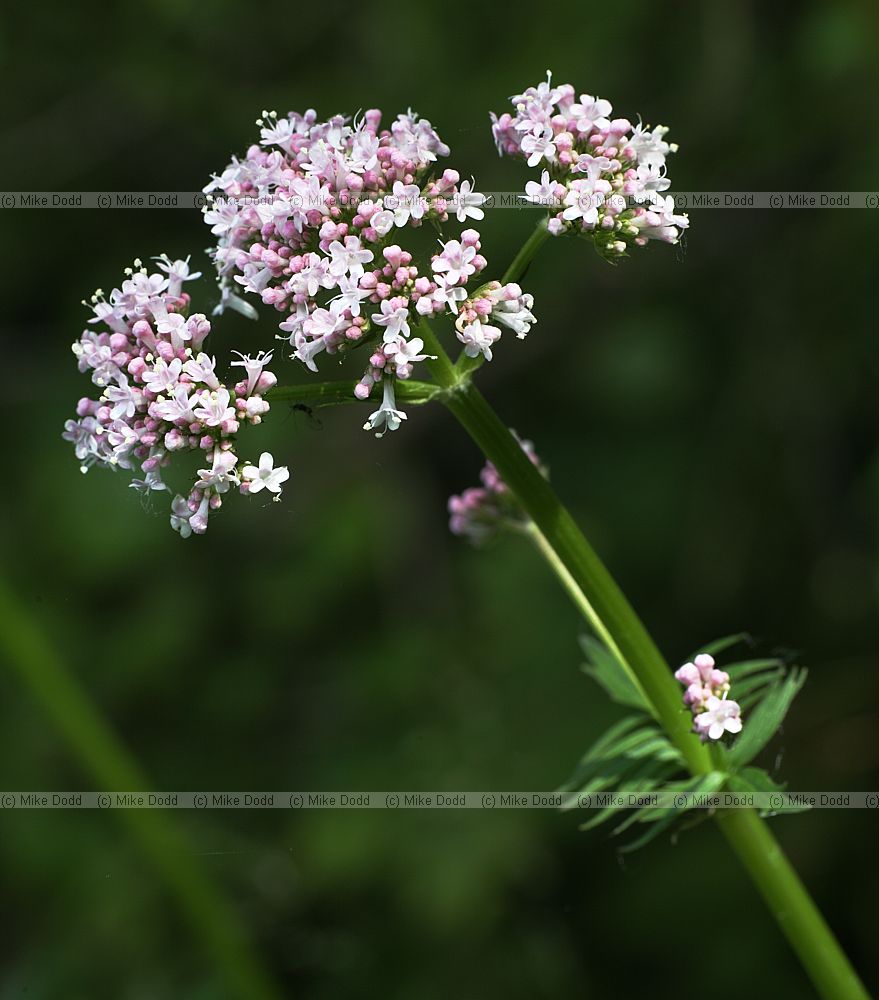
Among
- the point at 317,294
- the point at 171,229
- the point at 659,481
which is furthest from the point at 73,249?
the point at 317,294

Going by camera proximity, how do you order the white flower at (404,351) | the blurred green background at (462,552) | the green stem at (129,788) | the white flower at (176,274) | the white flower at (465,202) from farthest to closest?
the blurred green background at (462,552) → the green stem at (129,788) → the white flower at (176,274) → the white flower at (465,202) → the white flower at (404,351)

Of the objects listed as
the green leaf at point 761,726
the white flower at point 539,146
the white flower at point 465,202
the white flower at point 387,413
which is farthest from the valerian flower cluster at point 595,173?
the green leaf at point 761,726

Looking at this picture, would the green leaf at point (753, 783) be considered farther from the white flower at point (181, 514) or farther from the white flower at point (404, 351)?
the white flower at point (181, 514)

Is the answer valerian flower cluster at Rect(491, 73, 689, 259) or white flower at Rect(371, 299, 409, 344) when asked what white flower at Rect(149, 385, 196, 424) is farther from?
valerian flower cluster at Rect(491, 73, 689, 259)

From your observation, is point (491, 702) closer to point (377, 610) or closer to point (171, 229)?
point (377, 610)

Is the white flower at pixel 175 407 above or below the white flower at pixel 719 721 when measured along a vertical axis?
above
